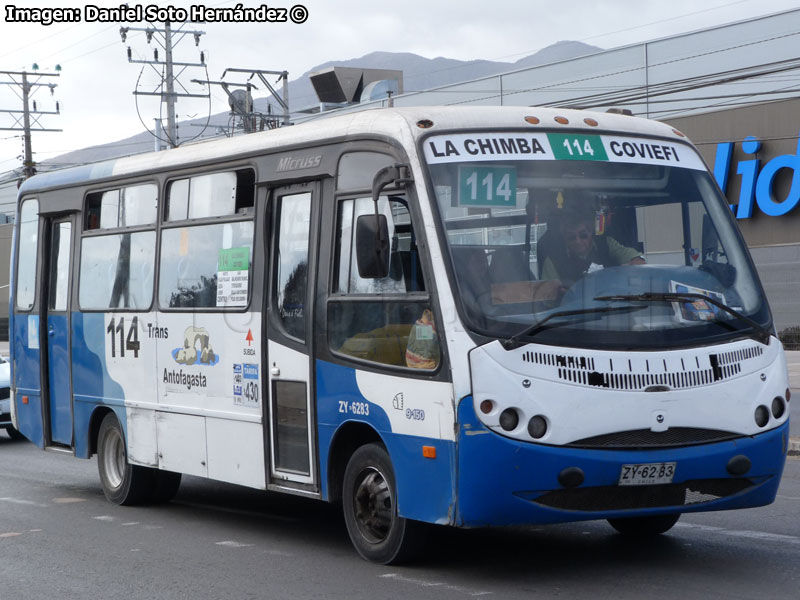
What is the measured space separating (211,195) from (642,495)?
4.35m

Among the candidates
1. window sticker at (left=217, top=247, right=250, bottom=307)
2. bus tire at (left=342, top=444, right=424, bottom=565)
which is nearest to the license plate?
bus tire at (left=342, top=444, right=424, bottom=565)

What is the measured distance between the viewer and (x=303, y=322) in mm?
8508

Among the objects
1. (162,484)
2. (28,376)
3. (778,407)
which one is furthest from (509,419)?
(28,376)

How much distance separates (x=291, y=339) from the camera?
28.3 ft

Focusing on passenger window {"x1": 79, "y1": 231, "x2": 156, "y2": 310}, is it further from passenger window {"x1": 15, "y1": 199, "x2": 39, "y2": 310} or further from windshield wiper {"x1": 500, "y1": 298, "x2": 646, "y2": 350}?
windshield wiper {"x1": 500, "y1": 298, "x2": 646, "y2": 350}

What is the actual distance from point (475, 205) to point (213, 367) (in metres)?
2.99

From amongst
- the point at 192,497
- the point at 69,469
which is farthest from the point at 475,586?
the point at 69,469

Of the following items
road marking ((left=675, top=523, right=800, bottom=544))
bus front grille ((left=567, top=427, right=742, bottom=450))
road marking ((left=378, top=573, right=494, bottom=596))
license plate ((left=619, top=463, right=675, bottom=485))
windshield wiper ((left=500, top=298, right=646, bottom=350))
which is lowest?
road marking ((left=378, top=573, right=494, bottom=596))

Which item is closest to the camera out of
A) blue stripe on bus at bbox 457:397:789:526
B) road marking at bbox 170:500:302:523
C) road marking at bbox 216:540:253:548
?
blue stripe on bus at bbox 457:397:789:526

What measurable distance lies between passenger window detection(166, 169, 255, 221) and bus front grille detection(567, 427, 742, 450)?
3438 mm

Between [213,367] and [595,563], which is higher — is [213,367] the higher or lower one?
the higher one

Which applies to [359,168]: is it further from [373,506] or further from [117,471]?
[117,471]

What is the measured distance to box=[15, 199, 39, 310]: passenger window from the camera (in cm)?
1274

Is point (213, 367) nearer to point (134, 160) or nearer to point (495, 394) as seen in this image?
point (134, 160)
